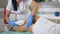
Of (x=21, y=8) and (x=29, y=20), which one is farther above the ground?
(x=21, y=8)

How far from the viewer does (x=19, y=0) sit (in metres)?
1.43

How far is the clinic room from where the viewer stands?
1.39 metres

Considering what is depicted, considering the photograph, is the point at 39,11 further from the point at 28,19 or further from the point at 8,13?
the point at 8,13

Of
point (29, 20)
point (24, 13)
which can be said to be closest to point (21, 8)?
point (24, 13)

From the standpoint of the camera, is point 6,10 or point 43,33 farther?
point 6,10

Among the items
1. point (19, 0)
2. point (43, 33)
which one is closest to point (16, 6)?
point (19, 0)

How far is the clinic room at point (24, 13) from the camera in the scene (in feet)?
4.56

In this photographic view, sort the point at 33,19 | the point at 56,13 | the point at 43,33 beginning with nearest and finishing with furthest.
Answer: the point at 43,33 < the point at 33,19 < the point at 56,13

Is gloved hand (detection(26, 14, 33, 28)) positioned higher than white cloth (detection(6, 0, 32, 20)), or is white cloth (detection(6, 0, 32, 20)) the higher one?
white cloth (detection(6, 0, 32, 20))

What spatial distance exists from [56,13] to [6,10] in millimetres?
613

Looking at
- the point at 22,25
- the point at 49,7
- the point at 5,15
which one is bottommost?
the point at 22,25

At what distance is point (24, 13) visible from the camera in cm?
142

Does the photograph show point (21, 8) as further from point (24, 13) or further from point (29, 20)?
point (29, 20)

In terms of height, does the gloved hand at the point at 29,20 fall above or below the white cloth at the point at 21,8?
below
